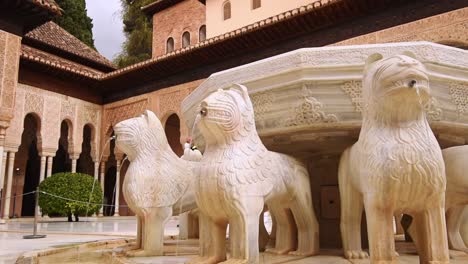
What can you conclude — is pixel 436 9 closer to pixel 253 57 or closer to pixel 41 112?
pixel 253 57

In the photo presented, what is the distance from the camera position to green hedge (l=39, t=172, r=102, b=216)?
10.7m

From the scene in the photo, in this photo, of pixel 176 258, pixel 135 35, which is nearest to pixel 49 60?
pixel 135 35

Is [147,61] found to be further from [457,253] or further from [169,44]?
[457,253]

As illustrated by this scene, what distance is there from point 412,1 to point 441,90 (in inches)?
340

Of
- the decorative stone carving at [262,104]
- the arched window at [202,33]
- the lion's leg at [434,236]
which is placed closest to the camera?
the lion's leg at [434,236]

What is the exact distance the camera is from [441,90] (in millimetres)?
2229

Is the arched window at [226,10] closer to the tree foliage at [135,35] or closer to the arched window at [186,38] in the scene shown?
the arched window at [186,38]

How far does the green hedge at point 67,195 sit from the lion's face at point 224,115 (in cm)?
987

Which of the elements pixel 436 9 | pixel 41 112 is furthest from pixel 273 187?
pixel 41 112

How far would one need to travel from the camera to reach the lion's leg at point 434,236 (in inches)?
66.6

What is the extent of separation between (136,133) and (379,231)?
1.68 metres

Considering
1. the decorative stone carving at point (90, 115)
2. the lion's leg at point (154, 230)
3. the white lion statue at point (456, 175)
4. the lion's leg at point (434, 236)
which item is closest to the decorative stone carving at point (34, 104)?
the decorative stone carving at point (90, 115)

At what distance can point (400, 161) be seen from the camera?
5.37ft

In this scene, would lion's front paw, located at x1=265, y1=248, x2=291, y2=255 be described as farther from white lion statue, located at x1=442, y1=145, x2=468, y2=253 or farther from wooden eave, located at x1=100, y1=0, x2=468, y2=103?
wooden eave, located at x1=100, y1=0, x2=468, y2=103
